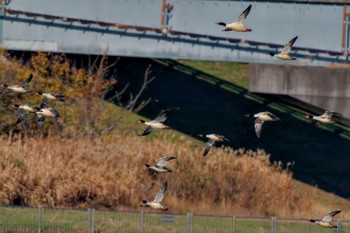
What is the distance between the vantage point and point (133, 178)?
47.4 meters

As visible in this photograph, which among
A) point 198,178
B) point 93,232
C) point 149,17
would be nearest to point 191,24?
point 149,17

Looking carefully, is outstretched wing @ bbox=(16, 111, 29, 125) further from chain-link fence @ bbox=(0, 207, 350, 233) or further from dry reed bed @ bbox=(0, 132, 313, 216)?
dry reed bed @ bbox=(0, 132, 313, 216)

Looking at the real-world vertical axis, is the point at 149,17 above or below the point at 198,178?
above

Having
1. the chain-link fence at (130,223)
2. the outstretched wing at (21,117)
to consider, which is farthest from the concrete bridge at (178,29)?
the outstretched wing at (21,117)

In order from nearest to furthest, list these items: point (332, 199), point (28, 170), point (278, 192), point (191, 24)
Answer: point (28, 170), point (278, 192), point (332, 199), point (191, 24)

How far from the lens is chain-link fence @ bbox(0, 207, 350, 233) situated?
40.2 meters

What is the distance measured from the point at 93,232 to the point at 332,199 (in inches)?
605

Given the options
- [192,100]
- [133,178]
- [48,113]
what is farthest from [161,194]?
[192,100]

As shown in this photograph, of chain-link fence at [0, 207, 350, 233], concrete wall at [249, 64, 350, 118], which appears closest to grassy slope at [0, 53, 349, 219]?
concrete wall at [249, 64, 350, 118]

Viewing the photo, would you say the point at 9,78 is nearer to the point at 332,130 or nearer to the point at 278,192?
the point at 278,192

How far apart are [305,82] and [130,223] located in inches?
455

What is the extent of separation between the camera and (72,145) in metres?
49.6

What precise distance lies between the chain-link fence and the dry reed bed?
3472 mm

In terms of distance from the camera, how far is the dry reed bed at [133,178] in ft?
149
